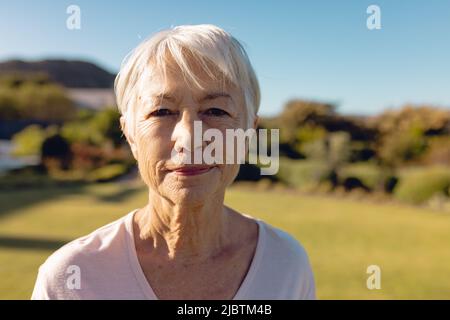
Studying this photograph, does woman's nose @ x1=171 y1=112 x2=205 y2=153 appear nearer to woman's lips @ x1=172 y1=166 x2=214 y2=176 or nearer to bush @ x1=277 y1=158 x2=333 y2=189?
woman's lips @ x1=172 y1=166 x2=214 y2=176

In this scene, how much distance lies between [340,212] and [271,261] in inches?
471

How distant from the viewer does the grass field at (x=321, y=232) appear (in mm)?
6590

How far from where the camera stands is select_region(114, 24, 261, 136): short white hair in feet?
4.01

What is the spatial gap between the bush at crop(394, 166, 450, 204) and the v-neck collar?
15155 millimetres

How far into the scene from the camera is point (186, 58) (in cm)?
122

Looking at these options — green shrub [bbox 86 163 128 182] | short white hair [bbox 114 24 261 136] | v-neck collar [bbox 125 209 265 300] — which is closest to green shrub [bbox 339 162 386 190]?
green shrub [bbox 86 163 128 182]

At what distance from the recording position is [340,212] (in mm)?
12820

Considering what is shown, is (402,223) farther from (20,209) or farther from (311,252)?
(20,209)

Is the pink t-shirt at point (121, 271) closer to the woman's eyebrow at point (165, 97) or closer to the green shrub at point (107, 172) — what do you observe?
the woman's eyebrow at point (165, 97)

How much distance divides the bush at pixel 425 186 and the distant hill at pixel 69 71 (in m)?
41.2

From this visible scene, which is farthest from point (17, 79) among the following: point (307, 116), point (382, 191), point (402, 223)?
point (402, 223)

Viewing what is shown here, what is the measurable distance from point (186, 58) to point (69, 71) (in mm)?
57058

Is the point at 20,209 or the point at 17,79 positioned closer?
the point at 20,209

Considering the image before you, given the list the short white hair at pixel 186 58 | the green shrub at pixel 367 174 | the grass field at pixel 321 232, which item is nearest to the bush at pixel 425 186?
the grass field at pixel 321 232
